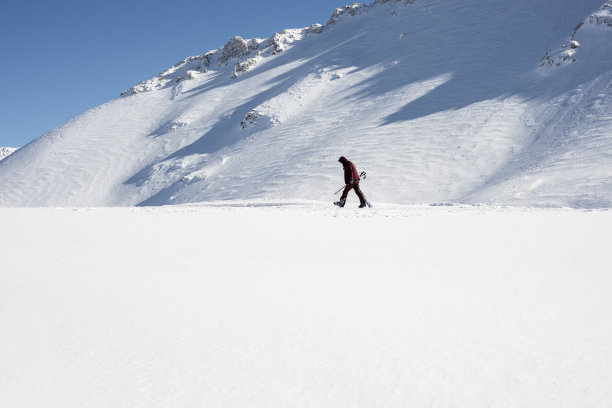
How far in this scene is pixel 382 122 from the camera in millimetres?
27109

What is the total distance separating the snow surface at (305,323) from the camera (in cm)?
200

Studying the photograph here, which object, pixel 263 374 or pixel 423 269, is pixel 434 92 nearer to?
pixel 423 269

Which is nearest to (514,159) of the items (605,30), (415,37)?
(605,30)

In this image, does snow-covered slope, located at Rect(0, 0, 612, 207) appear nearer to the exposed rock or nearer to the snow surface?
the exposed rock

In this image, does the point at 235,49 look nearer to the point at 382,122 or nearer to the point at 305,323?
the point at 382,122

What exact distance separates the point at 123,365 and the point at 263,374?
0.75 metres

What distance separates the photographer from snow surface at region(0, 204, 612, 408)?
2.00 m

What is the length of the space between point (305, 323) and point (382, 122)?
2549 centimetres

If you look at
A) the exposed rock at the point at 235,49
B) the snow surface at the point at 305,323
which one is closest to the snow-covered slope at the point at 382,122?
the exposed rock at the point at 235,49

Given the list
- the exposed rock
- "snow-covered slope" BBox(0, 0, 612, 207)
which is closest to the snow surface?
"snow-covered slope" BBox(0, 0, 612, 207)

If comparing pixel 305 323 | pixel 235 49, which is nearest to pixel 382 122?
pixel 305 323

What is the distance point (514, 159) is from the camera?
65.1 feet

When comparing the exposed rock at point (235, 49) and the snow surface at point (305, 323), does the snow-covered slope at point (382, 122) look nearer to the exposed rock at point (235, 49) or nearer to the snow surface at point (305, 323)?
the exposed rock at point (235, 49)

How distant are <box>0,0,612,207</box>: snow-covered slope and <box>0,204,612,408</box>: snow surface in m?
11.1
